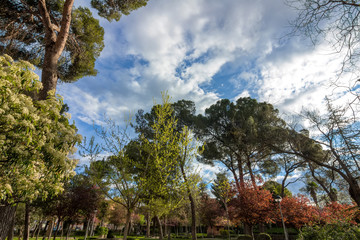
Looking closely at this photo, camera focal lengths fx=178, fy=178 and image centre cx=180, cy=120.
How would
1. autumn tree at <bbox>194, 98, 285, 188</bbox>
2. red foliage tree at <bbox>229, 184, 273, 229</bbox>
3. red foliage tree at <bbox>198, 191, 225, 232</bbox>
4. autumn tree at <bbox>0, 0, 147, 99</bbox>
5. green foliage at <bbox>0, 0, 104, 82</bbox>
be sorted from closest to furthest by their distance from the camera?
autumn tree at <bbox>0, 0, 147, 99</bbox>, green foliage at <bbox>0, 0, 104, 82</bbox>, red foliage tree at <bbox>229, 184, 273, 229</bbox>, autumn tree at <bbox>194, 98, 285, 188</bbox>, red foliage tree at <bbox>198, 191, 225, 232</bbox>

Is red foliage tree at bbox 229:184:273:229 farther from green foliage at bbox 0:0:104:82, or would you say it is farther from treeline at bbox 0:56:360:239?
green foliage at bbox 0:0:104:82

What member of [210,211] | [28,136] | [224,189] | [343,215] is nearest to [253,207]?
[224,189]

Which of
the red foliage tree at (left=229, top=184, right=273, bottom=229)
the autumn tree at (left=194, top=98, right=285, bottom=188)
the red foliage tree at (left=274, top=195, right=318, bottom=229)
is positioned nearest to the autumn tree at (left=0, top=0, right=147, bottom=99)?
the autumn tree at (left=194, top=98, right=285, bottom=188)

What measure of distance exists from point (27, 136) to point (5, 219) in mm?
3713

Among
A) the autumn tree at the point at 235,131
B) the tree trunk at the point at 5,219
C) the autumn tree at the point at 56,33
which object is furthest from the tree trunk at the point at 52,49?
the autumn tree at the point at 235,131

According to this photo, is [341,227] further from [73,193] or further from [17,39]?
[73,193]

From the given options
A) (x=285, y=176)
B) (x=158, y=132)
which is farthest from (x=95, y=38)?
(x=285, y=176)

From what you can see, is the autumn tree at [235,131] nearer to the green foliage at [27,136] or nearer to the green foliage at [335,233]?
the green foliage at [335,233]

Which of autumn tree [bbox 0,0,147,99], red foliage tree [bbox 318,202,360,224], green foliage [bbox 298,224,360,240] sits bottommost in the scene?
green foliage [bbox 298,224,360,240]

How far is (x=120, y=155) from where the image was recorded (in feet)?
20.5

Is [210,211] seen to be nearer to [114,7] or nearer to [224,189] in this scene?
[224,189]

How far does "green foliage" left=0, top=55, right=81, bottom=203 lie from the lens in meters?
2.89

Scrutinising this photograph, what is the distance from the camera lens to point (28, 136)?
2945 millimetres

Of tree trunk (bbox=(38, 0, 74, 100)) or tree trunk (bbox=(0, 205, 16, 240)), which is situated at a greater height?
tree trunk (bbox=(38, 0, 74, 100))
